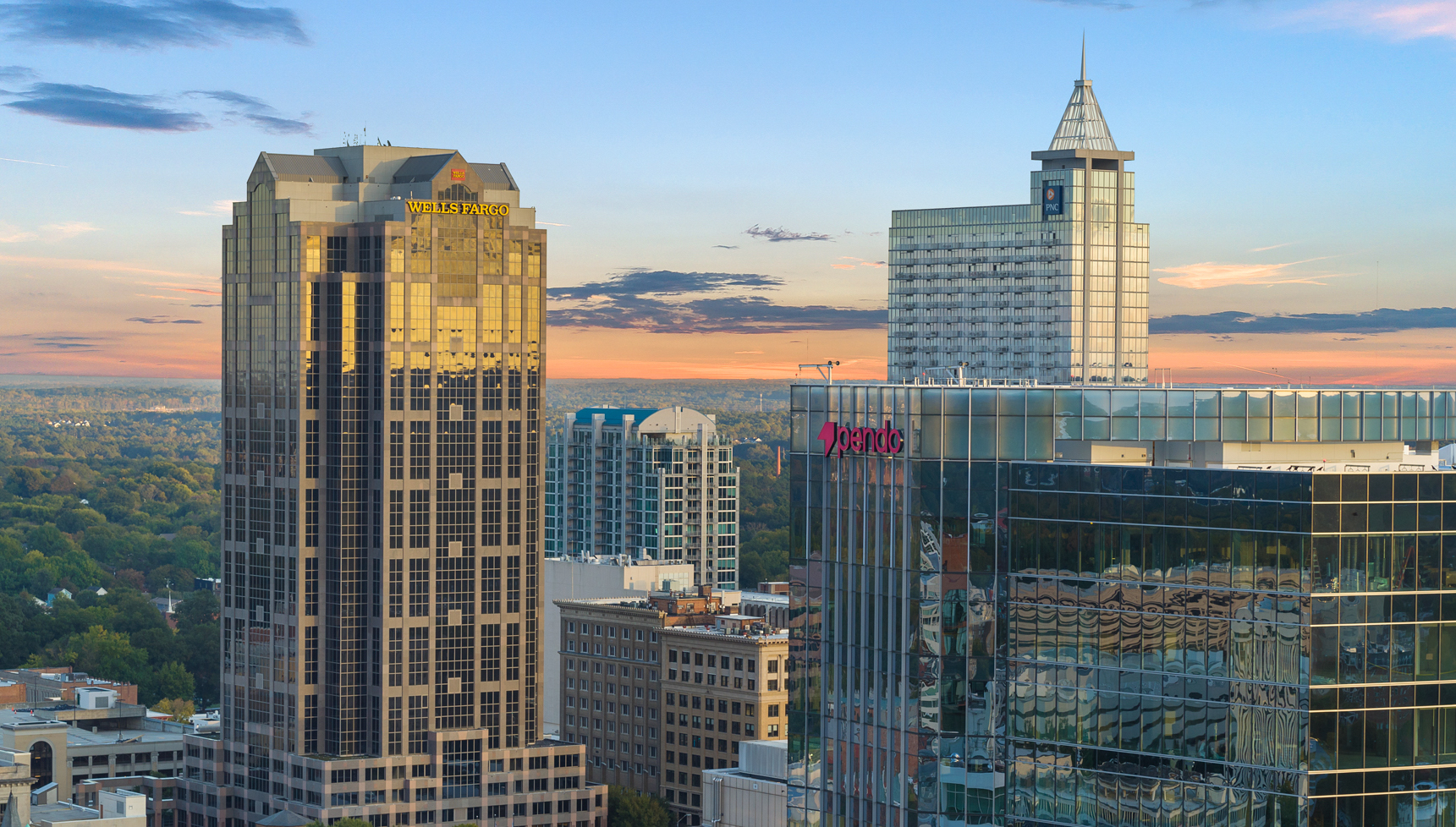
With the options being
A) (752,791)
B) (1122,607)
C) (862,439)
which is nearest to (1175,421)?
(1122,607)

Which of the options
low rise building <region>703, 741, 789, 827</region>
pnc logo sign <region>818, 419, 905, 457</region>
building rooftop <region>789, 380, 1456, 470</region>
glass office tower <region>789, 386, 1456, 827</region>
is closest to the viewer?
glass office tower <region>789, 386, 1456, 827</region>

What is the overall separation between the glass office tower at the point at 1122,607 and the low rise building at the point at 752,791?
71.9 meters

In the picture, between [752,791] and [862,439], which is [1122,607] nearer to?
[862,439]

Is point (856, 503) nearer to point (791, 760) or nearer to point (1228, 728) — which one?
point (791, 760)

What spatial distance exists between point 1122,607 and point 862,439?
755 inches

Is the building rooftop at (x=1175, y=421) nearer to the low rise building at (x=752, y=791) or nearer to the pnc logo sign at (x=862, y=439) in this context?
the pnc logo sign at (x=862, y=439)

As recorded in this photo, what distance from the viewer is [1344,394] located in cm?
10494

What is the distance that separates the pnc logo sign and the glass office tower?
16cm

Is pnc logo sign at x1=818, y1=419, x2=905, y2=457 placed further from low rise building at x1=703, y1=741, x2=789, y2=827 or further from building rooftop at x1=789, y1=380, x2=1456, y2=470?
low rise building at x1=703, y1=741, x2=789, y2=827

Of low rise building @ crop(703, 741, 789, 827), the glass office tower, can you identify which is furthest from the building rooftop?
low rise building @ crop(703, 741, 789, 827)

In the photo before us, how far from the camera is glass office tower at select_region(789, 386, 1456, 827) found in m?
93.7

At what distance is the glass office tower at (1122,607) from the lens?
93688 mm

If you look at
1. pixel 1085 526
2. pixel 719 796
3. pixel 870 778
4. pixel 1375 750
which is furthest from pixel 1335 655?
pixel 719 796

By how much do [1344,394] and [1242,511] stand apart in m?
14.2
